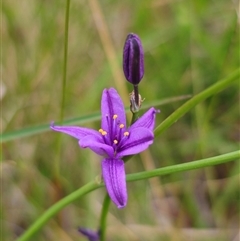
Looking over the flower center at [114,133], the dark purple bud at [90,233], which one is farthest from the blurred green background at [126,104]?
the flower center at [114,133]

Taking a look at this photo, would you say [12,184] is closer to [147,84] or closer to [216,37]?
[147,84]

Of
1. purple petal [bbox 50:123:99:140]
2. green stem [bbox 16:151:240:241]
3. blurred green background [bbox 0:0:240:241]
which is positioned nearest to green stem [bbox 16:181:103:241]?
green stem [bbox 16:151:240:241]

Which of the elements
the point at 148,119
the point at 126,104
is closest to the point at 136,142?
the point at 148,119

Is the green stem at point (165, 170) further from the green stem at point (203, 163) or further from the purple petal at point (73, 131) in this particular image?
the purple petal at point (73, 131)

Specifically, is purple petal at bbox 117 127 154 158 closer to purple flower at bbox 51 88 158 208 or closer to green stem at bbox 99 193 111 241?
purple flower at bbox 51 88 158 208

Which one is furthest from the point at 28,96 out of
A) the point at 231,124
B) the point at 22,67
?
the point at 231,124

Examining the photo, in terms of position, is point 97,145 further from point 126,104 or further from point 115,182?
point 126,104
